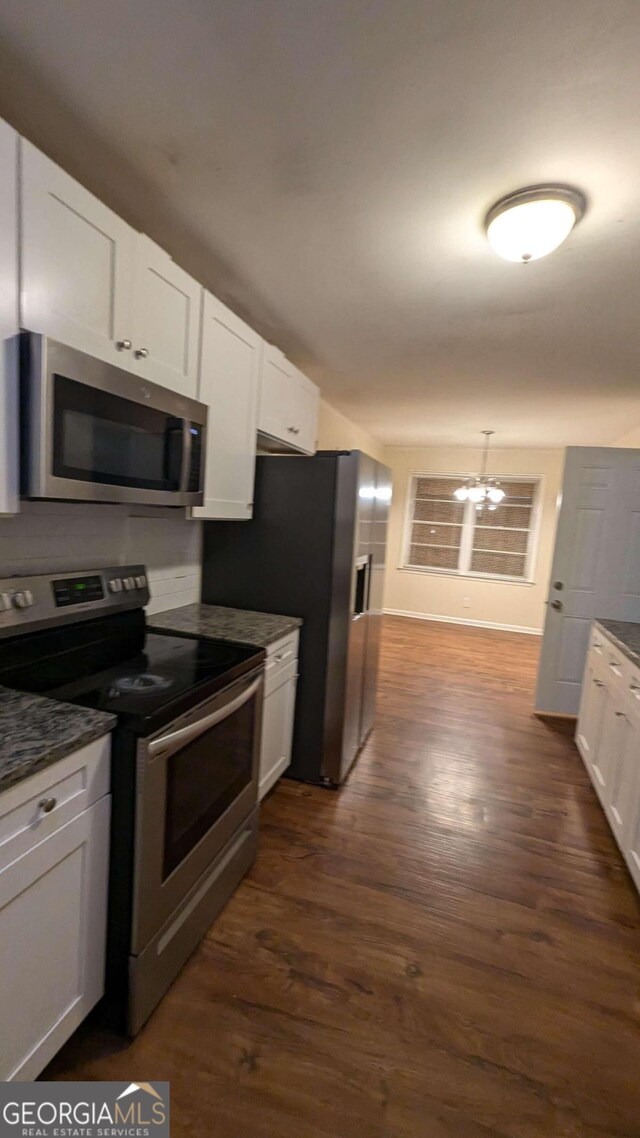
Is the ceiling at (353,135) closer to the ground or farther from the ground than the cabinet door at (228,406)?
farther from the ground

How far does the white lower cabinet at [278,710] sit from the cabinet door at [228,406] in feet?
2.28

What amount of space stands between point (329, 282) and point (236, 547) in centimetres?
133

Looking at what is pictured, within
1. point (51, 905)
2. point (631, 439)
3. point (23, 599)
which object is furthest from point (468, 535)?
point (51, 905)

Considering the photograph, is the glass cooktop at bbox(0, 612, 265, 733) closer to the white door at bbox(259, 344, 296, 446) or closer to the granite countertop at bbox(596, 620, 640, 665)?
the white door at bbox(259, 344, 296, 446)

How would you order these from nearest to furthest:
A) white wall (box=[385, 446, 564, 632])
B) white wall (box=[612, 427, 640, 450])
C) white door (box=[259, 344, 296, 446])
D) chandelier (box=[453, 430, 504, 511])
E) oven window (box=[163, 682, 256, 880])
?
1. oven window (box=[163, 682, 256, 880])
2. white door (box=[259, 344, 296, 446])
3. white wall (box=[612, 427, 640, 450])
4. chandelier (box=[453, 430, 504, 511])
5. white wall (box=[385, 446, 564, 632])

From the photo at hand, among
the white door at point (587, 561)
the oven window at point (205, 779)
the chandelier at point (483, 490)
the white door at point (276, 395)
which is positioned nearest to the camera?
the oven window at point (205, 779)

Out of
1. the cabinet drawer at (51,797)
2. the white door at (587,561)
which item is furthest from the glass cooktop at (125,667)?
the white door at (587,561)

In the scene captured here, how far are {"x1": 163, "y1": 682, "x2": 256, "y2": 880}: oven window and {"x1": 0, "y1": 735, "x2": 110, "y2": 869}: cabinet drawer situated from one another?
0.19 meters

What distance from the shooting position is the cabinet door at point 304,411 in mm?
2775

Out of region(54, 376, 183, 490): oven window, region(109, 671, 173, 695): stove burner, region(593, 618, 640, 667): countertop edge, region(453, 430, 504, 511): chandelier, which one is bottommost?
region(109, 671, 173, 695): stove burner

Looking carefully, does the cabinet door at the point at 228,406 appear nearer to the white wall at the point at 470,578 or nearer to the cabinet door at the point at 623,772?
the cabinet door at the point at 623,772

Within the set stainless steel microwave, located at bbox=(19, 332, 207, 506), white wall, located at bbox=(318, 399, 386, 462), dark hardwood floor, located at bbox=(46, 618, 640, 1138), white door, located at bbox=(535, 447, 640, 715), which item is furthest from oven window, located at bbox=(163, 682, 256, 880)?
white wall, located at bbox=(318, 399, 386, 462)

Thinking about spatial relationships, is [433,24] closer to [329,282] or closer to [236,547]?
[329,282]

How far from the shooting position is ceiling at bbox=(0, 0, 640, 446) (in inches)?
39.5
